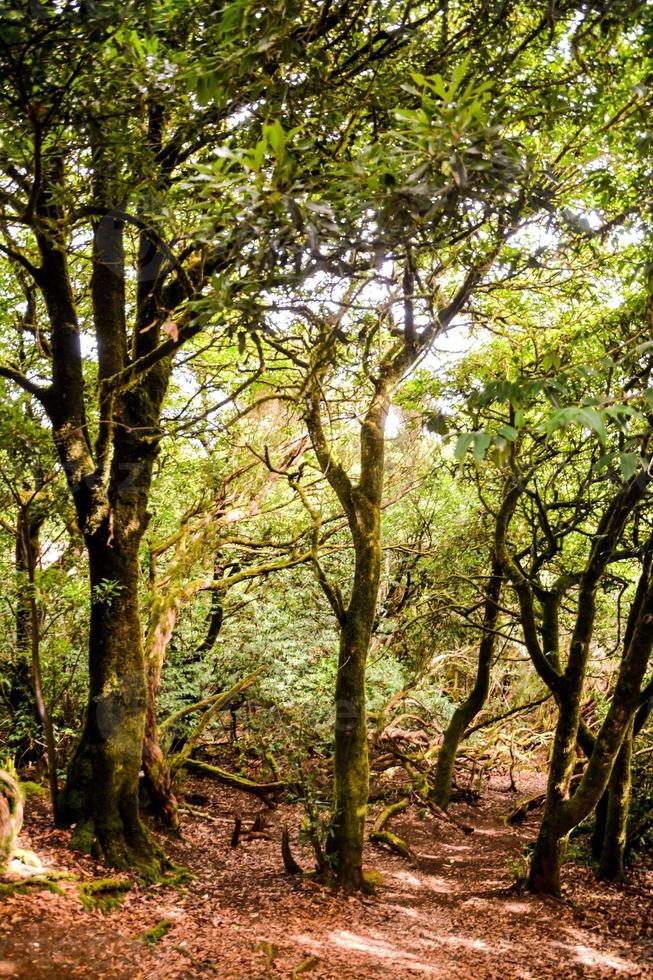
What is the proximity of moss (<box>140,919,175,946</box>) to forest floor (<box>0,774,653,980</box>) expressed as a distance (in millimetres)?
21

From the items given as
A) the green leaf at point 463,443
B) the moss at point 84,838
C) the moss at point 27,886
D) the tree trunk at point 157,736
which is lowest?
the moss at point 27,886

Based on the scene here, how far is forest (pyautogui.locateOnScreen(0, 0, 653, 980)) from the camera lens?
11.2 ft

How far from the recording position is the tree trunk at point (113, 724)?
7.25 meters

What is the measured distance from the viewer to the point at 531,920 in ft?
25.5

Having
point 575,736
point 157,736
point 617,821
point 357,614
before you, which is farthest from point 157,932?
point 617,821

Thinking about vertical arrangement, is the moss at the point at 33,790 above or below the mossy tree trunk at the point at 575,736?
below

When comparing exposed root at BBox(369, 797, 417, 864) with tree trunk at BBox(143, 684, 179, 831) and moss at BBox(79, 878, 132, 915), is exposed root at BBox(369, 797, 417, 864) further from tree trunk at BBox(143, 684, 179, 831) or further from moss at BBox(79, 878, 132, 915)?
moss at BBox(79, 878, 132, 915)

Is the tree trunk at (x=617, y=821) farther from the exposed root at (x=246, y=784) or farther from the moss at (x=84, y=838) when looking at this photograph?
the moss at (x=84, y=838)

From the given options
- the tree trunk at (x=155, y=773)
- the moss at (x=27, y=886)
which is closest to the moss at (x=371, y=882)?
the tree trunk at (x=155, y=773)

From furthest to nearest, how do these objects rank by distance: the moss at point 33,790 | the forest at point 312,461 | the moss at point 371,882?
the moss at point 33,790
the moss at point 371,882
the forest at point 312,461

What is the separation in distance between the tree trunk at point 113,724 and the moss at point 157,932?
96 centimetres

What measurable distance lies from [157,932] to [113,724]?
205 centimetres

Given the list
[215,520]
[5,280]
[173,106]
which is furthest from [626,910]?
[5,280]

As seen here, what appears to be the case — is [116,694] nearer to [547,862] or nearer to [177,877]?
[177,877]
